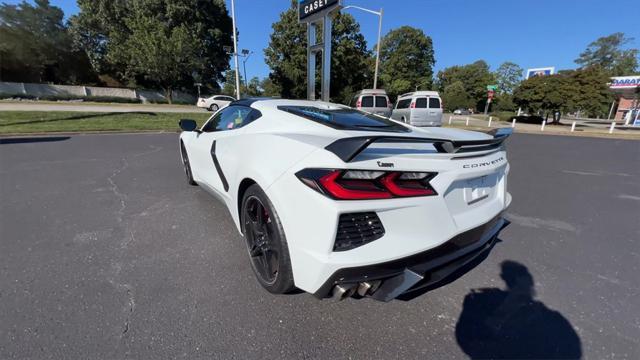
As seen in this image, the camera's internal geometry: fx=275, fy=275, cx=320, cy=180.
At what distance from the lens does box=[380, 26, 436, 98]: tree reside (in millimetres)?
48156

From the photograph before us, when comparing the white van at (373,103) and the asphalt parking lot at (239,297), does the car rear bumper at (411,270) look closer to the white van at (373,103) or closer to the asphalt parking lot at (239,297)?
the asphalt parking lot at (239,297)

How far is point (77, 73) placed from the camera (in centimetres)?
3584

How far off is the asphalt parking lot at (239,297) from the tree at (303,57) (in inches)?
1111

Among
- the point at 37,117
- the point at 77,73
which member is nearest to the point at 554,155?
the point at 37,117

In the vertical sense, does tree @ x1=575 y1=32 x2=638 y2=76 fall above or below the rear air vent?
above

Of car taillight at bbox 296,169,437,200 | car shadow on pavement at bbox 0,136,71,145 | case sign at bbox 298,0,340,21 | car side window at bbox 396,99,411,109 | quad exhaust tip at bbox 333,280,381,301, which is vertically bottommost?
car shadow on pavement at bbox 0,136,71,145

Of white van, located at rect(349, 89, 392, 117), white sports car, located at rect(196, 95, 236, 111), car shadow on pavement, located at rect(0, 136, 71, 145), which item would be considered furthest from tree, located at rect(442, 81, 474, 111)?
car shadow on pavement, located at rect(0, 136, 71, 145)

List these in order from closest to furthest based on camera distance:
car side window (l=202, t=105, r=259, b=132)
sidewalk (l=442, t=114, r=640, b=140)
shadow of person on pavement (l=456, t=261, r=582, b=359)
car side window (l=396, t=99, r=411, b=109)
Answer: shadow of person on pavement (l=456, t=261, r=582, b=359)
car side window (l=202, t=105, r=259, b=132)
car side window (l=396, t=99, r=411, b=109)
sidewalk (l=442, t=114, r=640, b=140)

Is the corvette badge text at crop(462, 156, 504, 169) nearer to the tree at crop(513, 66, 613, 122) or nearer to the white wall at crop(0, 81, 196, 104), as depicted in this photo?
the tree at crop(513, 66, 613, 122)

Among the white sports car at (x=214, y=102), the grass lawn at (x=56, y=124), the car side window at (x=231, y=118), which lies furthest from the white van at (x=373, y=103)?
the white sports car at (x=214, y=102)

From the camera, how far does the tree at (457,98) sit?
6347cm

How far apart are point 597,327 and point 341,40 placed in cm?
3341

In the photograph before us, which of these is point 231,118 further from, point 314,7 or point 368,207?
point 314,7

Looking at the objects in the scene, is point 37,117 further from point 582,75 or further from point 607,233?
point 582,75
